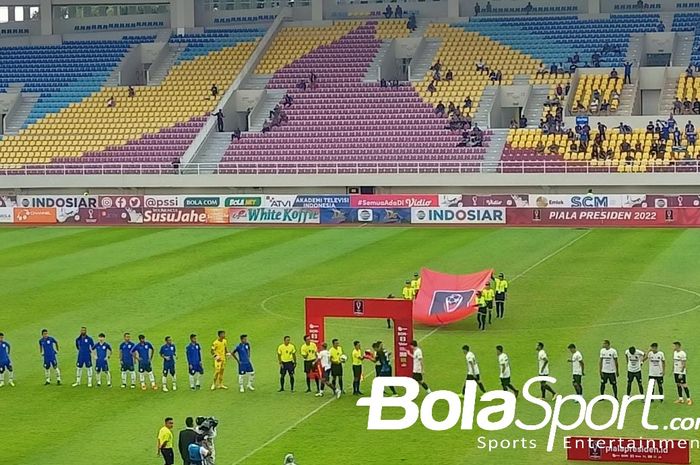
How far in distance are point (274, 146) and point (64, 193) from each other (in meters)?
9.81

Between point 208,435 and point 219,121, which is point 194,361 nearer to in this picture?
point 208,435

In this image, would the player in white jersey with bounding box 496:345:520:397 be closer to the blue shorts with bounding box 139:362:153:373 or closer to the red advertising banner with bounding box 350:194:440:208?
the blue shorts with bounding box 139:362:153:373

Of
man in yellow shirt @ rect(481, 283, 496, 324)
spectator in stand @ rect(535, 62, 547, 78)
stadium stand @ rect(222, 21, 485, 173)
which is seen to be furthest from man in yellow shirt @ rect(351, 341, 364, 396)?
spectator in stand @ rect(535, 62, 547, 78)

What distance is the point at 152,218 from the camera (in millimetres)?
57656

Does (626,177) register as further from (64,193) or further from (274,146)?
(64,193)

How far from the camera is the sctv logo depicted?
76.5 ft

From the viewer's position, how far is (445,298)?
33.0 meters

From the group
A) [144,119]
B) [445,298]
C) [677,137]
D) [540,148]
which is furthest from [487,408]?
[144,119]

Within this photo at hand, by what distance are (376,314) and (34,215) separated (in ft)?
115

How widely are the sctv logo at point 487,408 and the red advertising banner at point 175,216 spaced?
105ft

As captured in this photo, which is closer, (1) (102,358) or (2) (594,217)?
(1) (102,358)

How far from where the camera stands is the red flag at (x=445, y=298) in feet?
107

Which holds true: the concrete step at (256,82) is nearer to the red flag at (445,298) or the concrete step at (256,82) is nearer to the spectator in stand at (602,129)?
the spectator in stand at (602,129)

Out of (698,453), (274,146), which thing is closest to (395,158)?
(274,146)
